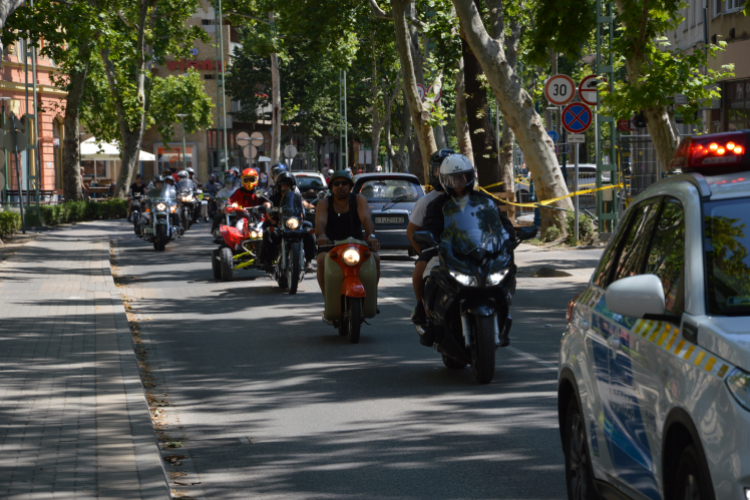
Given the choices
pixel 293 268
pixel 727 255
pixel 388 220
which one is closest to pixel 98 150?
pixel 388 220

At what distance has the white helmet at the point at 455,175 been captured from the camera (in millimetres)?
8789

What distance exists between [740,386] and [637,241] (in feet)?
4.91

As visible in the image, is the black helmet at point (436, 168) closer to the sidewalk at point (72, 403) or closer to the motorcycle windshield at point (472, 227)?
the motorcycle windshield at point (472, 227)

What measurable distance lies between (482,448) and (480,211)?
2518 mm

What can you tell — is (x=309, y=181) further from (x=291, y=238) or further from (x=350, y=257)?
(x=350, y=257)

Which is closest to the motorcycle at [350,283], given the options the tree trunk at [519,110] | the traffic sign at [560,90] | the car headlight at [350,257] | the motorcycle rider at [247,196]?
the car headlight at [350,257]

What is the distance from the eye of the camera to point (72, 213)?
40531mm

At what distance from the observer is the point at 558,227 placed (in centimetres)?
2506

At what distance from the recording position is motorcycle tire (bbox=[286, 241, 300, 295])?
15.8 meters

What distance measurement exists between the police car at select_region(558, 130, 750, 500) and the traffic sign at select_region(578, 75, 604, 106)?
1911 centimetres

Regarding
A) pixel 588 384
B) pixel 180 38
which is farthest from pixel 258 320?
pixel 180 38

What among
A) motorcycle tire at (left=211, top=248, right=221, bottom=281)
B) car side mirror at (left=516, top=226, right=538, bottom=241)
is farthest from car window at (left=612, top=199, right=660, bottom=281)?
motorcycle tire at (left=211, top=248, right=221, bottom=281)

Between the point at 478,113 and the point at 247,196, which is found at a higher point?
the point at 478,113

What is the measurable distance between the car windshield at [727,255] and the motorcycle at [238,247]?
14.4 meters
